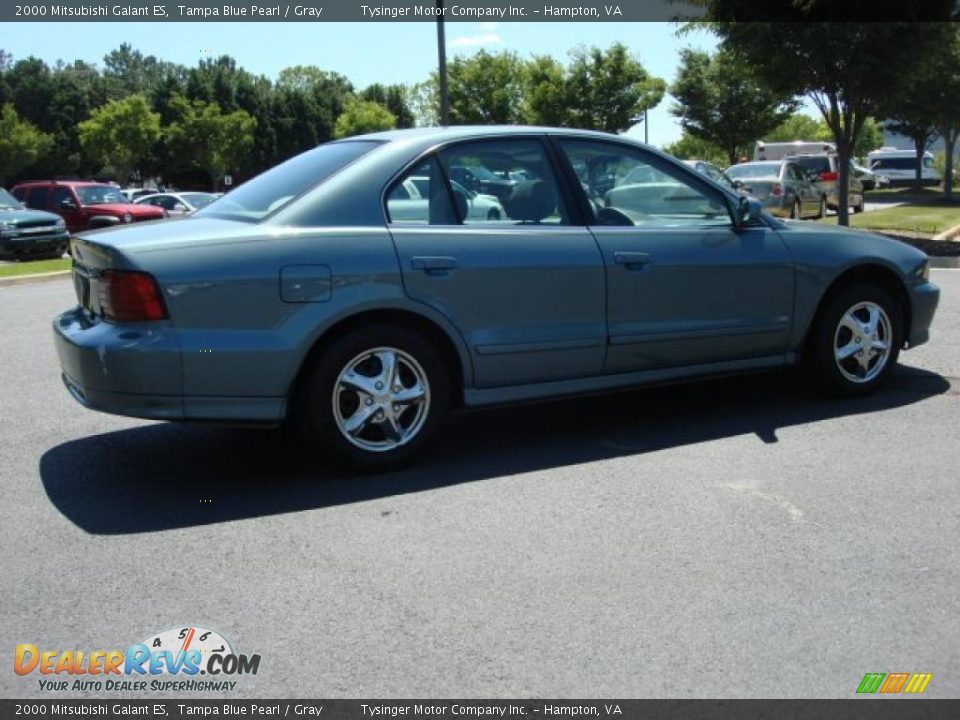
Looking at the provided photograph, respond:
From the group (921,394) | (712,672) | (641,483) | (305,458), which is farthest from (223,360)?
(921,394)

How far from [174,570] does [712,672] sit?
1.97 m

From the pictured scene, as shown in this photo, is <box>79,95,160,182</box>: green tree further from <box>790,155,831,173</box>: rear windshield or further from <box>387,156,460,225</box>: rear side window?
<box>387,156,460,225</box>: rear side window

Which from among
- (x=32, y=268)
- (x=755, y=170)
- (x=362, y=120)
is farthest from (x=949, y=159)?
(x=362, y=120)

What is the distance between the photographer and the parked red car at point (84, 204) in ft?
80.3

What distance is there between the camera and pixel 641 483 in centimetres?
480

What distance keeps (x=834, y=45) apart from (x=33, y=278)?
13.0m

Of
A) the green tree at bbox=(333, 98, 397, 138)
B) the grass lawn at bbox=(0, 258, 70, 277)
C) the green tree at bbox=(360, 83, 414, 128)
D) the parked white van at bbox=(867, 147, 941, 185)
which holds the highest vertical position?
the green tree at bbox=(360, 83, 414, 128)

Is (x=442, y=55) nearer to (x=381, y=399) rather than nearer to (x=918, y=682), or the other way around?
(x=381, y=399)

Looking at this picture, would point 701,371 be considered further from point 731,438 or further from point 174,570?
point 174,570

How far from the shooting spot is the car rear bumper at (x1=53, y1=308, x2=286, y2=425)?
4.47 m

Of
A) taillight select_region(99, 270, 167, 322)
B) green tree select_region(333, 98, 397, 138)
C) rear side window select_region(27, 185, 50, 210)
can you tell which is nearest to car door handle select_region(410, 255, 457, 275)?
taillight select_region(99, 270, 167, 322)

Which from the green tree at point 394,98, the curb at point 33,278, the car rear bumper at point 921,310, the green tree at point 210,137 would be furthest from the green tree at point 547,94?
the green tree at point 394,98

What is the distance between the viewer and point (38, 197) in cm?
2575

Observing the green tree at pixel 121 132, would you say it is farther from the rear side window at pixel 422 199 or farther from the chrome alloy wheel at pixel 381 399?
the chrome alloy wheel at pixel 381 399
